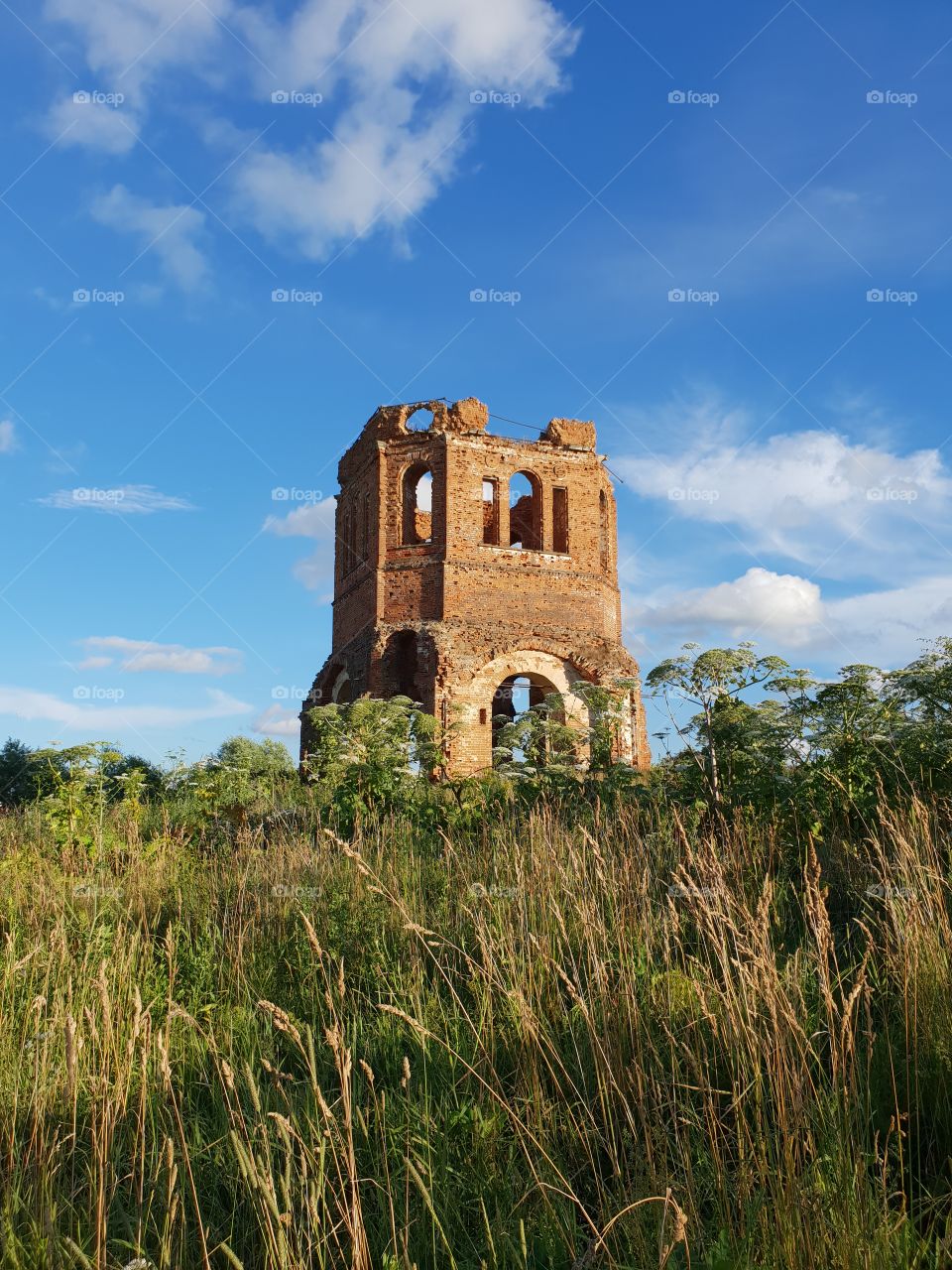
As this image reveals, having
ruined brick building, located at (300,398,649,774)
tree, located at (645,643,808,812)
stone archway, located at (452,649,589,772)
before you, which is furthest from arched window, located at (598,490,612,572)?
tree, located at (645,643,808,812)

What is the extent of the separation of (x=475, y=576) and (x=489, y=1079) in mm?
19764

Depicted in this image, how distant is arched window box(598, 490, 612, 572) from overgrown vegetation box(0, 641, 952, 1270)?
52.5ft

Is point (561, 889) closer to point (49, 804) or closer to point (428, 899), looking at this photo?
point (428, 899)

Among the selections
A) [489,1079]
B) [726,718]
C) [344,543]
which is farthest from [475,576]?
[489,1079]

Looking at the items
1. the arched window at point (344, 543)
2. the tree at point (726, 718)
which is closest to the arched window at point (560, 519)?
the arched window at point (344, 543)

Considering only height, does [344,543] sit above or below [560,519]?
above

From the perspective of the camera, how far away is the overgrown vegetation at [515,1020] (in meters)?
2.37

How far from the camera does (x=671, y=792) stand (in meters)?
8.50

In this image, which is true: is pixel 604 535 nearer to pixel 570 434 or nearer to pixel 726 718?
pixel 570 434

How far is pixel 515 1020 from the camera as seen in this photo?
3.34 m

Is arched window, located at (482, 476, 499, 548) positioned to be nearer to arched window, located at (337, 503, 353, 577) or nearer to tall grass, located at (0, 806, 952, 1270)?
arched window, located at (337, 503, 353, 577)

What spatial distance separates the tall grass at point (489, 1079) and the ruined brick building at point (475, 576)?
1612 centimetres

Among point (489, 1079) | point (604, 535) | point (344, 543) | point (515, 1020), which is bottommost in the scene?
point (489, 1079)

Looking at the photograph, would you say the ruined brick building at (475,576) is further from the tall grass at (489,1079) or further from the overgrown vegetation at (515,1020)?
the tall grass at (489,1079)
